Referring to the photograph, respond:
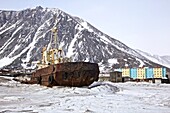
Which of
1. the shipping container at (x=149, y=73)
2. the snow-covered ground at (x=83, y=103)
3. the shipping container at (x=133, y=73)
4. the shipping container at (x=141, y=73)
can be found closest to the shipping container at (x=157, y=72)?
the shipping container at (x=149, y=73)

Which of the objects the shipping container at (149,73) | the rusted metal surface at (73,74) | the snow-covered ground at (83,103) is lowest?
the snow-covered ground at (83,103)

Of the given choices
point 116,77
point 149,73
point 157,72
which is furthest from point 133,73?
point 116,77

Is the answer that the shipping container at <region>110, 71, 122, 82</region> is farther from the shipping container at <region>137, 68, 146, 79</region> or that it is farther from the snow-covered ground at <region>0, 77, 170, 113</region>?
the snow-covered ground at <region>0, 77, 170, 113</region>

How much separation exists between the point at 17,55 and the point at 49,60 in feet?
548

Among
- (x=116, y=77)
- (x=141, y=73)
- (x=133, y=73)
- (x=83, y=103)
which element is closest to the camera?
(x=83, y=103)

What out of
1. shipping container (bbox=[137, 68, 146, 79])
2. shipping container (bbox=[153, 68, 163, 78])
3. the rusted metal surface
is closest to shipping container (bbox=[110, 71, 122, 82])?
shipping container (bbox=[137, 68, 146, 79])

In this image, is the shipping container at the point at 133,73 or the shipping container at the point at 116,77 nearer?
the shipping container at the point at 116,77

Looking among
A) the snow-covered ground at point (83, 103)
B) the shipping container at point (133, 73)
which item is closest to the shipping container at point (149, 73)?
the shipping container at point (133, 73)

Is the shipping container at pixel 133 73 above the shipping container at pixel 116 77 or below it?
above

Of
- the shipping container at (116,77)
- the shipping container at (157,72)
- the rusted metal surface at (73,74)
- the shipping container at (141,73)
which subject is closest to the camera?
the rusted metal surface at (73,74)

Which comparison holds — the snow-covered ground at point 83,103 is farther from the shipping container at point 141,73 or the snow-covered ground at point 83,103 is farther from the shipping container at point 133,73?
the shipping container at point 133,73

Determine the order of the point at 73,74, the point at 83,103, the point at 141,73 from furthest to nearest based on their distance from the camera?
1. the point at 141,73
2. the point at 73,74
3. the point at 83,103

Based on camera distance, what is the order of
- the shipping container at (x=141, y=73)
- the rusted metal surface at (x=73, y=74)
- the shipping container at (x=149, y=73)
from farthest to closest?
the shipping container at (x=141, y=73) < the shipping container at (x=149, y=73) < the rusted metal surface at (x=73, y=74)

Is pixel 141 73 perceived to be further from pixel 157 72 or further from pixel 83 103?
pixel 83 103
